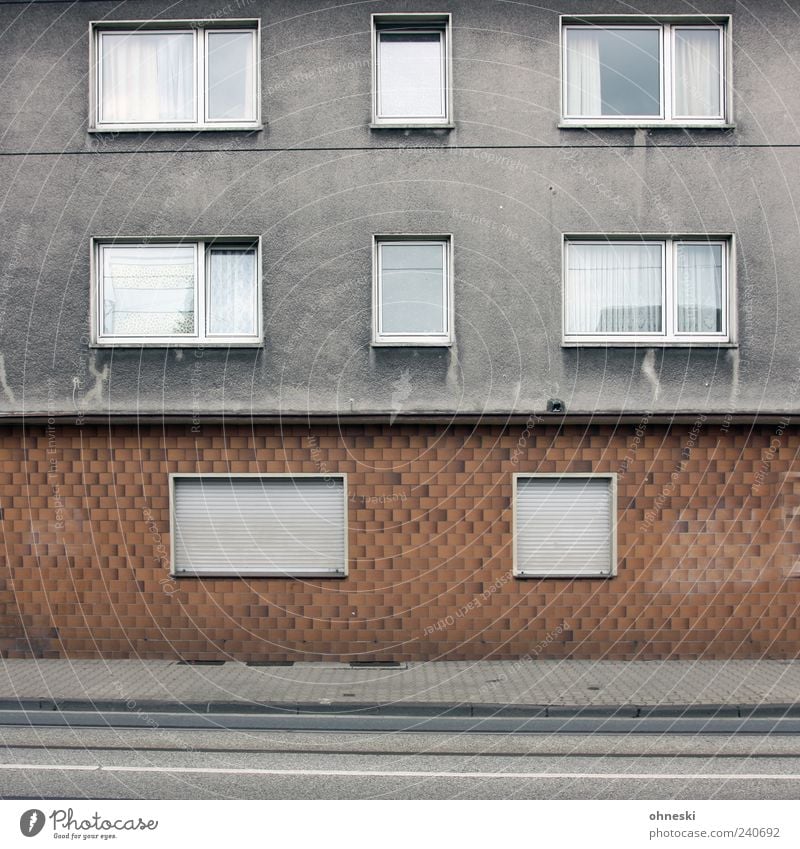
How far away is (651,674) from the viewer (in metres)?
10.8

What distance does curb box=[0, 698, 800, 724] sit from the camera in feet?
30.1

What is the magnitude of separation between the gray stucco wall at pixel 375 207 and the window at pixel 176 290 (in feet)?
0.76

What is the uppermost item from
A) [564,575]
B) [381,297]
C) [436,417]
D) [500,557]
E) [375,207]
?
[375,207]

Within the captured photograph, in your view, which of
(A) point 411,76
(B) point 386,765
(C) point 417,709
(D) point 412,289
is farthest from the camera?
(A) point 411,76

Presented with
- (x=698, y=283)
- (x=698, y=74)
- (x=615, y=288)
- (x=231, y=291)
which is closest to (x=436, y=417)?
(x=615, y=288)

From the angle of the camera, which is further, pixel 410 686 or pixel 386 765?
pixel 410 686

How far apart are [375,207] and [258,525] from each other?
175 inches

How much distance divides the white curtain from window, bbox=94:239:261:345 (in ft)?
15.4

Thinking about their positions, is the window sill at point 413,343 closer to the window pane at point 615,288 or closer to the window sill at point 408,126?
the window pane at point 615,288

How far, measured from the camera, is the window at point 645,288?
39.2 feet

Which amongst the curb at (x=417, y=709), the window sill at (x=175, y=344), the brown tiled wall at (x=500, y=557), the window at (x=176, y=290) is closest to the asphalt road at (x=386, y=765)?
the curb at (x=417, y=709)

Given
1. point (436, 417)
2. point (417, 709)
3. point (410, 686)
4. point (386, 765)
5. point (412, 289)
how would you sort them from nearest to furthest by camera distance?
point (386, 765), point (417, 709), point (410, 686), point (436, 417), point (412, 289)

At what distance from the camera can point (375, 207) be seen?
466 inches
